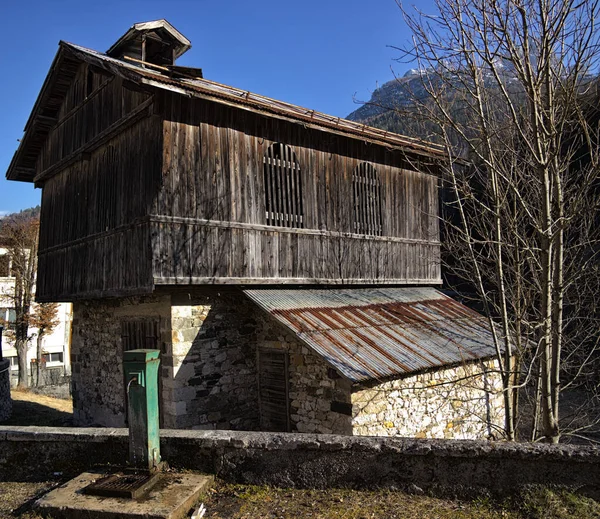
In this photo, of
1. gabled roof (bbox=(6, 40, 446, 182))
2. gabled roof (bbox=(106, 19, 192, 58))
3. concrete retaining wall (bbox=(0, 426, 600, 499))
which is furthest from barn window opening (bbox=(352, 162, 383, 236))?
concrete retaining wall (bbox=(0, 426, 600, 499))

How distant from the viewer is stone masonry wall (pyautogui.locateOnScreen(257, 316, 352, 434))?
8078mm

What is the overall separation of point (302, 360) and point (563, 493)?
17.9 feet

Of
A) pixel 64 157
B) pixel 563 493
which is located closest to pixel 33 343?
pixel 64 157

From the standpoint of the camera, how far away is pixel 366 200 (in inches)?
486

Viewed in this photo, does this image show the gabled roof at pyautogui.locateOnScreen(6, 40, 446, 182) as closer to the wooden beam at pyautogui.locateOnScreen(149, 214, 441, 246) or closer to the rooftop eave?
the rooftop eave

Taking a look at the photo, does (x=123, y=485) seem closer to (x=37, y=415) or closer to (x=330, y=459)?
(x=330, y=459)

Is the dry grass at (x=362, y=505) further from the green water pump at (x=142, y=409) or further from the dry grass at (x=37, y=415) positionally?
the dry grass at (x=37, y=415)

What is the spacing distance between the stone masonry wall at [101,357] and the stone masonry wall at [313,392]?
280 cm

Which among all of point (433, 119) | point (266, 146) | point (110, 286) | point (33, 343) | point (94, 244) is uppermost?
point (266, 146)

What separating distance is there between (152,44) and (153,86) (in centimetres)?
388

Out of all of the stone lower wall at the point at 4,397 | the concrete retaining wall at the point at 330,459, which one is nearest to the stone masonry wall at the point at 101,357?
the concrete retaining wall at the point at 330,459

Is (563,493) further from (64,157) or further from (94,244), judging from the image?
(64,157)

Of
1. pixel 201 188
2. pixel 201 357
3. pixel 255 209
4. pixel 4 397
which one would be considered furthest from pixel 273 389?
pixel 4 397

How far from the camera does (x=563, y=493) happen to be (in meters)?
3.80
